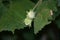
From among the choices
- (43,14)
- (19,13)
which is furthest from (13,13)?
(43,14)

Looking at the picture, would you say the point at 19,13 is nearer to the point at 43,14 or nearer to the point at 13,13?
the point at 13,13

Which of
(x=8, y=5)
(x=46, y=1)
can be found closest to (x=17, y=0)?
(x=8, y=5)

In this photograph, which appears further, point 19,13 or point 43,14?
point 19,13

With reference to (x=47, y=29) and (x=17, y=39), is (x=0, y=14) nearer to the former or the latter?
(x=17, y=39)
